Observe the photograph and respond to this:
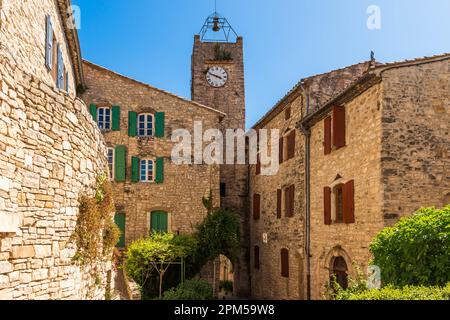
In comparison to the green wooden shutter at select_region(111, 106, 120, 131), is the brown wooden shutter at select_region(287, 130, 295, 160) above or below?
below

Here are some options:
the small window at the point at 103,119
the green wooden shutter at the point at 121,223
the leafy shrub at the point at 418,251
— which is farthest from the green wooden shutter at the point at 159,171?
the leafy shrub at the point at 418,251

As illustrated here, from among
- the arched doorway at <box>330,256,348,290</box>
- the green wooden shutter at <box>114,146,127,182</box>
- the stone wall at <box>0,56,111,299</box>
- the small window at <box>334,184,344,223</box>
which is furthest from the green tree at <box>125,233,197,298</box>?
the stone wall at <box>0,56,111,299</box>

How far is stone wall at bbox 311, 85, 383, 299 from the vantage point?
12.8 metres

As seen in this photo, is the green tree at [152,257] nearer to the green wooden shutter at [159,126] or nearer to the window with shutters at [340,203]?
the green wooden shutter at [159,126]

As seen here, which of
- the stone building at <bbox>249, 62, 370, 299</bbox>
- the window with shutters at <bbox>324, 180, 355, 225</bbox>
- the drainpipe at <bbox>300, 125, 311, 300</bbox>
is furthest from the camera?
the stone building at <bbox>249, 62, 370, 299</bbox>

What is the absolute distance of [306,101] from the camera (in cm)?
1820

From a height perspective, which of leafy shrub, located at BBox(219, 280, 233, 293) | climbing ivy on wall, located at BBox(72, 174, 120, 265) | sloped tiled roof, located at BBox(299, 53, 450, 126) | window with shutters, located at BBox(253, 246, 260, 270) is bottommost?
leafy shrub, located at BBox(219, 280, 233, 293)

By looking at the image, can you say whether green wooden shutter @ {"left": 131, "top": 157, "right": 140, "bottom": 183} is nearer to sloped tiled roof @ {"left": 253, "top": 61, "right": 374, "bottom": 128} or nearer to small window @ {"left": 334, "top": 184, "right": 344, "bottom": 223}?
sloped tiled roof @ {"left": 253, "top": 61, "right": 374, "bottom": 128}

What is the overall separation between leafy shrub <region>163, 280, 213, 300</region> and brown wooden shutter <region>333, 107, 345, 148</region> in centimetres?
656

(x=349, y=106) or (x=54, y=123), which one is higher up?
(x=349, y=106)

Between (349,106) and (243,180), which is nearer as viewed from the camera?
(349,106)
